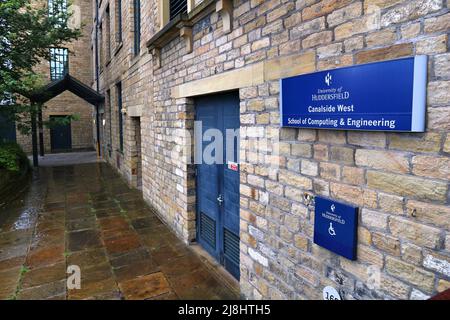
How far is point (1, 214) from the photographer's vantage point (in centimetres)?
647

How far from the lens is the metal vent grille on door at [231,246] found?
12.7 ft

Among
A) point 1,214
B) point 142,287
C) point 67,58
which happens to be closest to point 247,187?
point 142,287

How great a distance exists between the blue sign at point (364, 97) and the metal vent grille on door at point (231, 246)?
1935 millimetres

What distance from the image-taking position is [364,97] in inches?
74.0

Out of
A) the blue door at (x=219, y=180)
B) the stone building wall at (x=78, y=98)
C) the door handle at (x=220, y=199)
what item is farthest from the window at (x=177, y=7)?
the stone building wall at (x=78, y=98)

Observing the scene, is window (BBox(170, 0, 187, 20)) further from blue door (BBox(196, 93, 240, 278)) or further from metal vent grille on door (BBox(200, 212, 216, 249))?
metal vent grille on door (BBox(200, 212, 216, 249))

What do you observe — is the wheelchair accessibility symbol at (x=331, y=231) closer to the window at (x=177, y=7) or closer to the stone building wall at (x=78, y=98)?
the window at (x=177, y=7)

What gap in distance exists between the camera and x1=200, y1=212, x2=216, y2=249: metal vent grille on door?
4453mm

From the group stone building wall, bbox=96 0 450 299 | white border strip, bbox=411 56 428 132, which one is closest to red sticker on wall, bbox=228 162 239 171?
stone building wall, bbox=96 0 450 299

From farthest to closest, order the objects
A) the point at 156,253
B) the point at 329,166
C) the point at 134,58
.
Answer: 1. the point at 134,58
2. the point at 156,253
3. the point at 329,166

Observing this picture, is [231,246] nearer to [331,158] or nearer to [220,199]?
[220,199]

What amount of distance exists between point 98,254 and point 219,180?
2030mm

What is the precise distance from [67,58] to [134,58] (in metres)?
12.6
